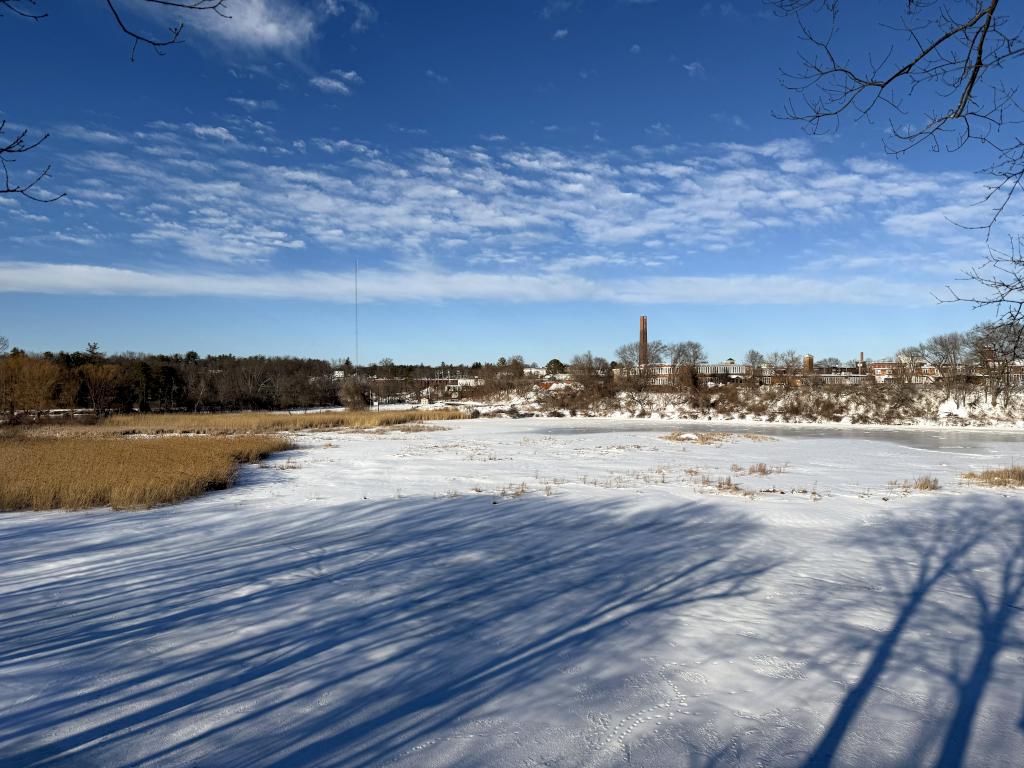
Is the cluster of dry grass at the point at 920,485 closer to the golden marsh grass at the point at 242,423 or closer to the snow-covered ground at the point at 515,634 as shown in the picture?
the snow-covered ground at the point at 515,634

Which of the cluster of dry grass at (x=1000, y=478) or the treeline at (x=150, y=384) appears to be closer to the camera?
the cluster of dry grass at (x=1000, y=478)

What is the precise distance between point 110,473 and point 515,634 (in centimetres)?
1176

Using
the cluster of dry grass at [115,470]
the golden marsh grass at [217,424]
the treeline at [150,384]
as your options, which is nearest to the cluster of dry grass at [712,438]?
the cluster of dry grass at [115,470]

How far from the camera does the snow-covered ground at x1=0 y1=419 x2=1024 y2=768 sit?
11.4 ft

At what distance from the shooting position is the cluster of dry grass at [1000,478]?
13.0m

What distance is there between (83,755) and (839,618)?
5.88 metres

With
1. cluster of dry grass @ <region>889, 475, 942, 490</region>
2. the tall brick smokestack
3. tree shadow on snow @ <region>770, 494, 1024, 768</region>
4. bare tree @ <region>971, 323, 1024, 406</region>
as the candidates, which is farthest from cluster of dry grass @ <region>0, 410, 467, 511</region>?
the tall brick smokestack

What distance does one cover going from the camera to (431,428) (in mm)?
33844

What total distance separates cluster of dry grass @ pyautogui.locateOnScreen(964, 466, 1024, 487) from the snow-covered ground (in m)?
3.85

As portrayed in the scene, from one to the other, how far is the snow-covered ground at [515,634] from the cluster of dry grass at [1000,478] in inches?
152

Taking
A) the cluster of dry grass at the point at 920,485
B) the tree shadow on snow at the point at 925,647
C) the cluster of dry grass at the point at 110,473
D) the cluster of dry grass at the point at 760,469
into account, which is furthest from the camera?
the cluster of dry grass at the point at 760,469

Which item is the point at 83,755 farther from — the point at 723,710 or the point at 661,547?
the point at 661,547

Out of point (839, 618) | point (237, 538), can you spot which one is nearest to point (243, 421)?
point (237, 538)

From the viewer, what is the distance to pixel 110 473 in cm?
1270
